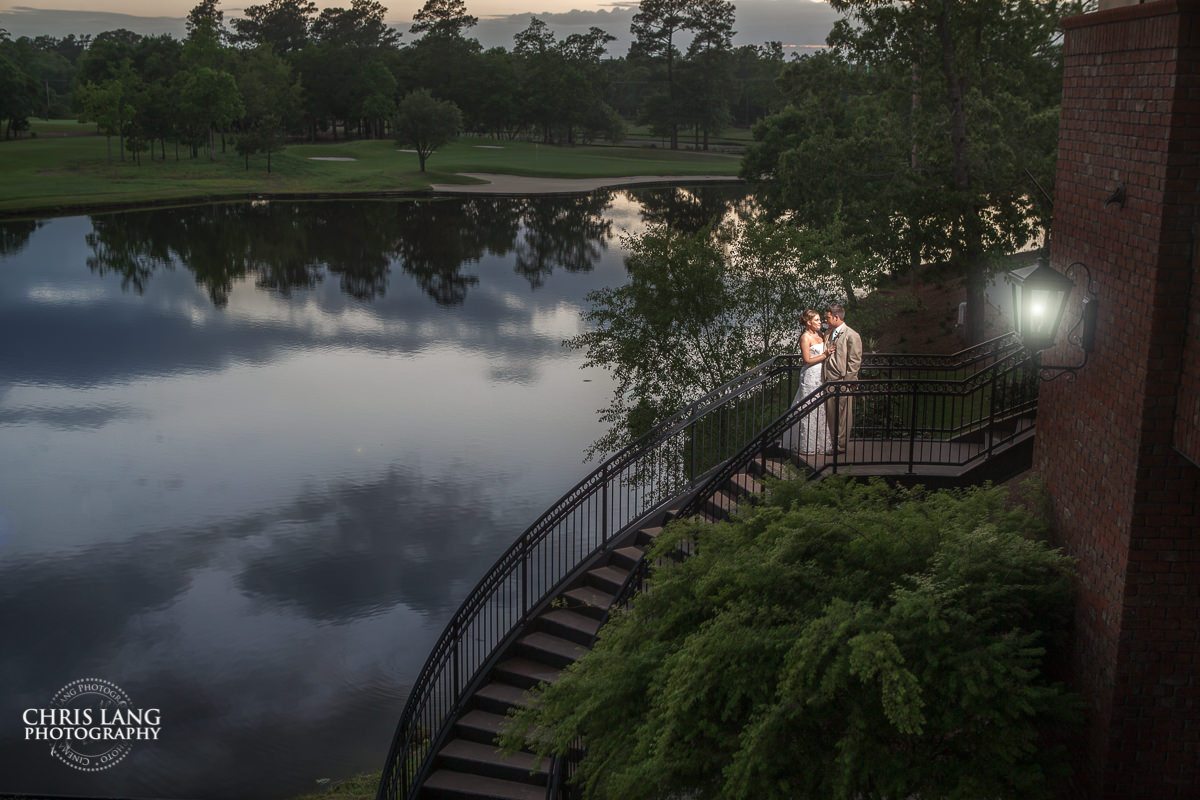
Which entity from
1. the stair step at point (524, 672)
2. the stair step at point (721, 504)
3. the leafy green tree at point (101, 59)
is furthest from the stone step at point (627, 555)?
the leafy green tree at point (101, 59)

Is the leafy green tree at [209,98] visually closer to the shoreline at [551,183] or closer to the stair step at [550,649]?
the shoreline at [551,183]

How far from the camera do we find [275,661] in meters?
18.2

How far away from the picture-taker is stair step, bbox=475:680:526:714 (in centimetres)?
1302

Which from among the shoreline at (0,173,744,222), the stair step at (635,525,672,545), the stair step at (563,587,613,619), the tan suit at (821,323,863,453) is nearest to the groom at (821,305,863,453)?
the tan suit at (821,323,863,453)

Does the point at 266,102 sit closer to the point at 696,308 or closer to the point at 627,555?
the point at 696,308

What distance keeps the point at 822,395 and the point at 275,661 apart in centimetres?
1038

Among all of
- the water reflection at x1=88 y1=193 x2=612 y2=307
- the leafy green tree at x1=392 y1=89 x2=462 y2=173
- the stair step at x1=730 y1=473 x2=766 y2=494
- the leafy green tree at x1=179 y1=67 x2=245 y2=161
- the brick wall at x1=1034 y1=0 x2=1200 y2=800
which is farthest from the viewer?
the leafy green tree at x1=392 y1=89 x2=462 y2=173

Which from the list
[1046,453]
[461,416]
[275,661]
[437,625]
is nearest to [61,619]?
[275,661]

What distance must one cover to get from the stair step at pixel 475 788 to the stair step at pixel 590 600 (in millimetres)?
2153

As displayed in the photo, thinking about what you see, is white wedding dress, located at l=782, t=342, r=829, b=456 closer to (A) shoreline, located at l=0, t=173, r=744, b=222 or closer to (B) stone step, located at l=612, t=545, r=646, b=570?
(B) stone step, located at l=612, t=545, r=646, b=570

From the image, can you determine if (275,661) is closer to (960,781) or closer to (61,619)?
(61,619)

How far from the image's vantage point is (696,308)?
2738 cm

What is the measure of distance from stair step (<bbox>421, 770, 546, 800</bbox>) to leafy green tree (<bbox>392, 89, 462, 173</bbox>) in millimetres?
90977

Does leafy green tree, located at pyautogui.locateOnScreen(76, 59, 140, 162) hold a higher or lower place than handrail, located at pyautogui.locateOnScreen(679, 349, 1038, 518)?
higher
